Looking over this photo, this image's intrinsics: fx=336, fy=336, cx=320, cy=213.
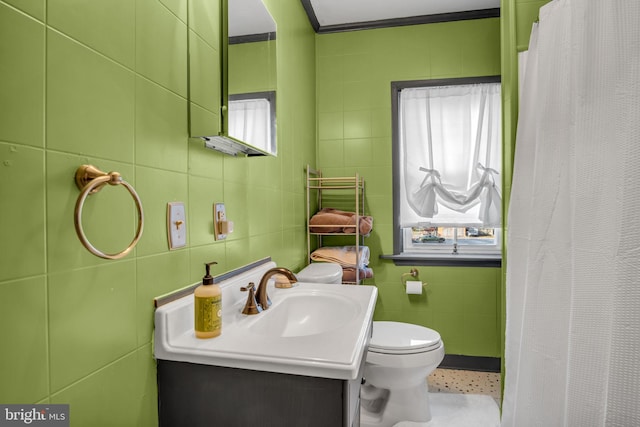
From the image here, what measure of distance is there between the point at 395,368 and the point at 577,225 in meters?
0.98

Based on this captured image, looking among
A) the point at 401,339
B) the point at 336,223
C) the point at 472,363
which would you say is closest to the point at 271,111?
the point at 336,223

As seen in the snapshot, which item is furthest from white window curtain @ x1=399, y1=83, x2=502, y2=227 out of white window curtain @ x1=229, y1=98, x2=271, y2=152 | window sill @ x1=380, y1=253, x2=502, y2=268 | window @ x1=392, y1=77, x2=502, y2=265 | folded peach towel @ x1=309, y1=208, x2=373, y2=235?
white window curtain @ x1=229, y1=98, x2=271, y2=152

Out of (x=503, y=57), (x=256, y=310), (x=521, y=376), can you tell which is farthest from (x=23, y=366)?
(x=503, y=57)

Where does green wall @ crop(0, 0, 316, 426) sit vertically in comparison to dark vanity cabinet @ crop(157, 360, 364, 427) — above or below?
above

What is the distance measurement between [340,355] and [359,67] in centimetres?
228

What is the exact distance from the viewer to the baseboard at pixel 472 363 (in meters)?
2.32

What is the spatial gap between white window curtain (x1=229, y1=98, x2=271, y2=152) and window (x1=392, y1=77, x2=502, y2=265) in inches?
51.8

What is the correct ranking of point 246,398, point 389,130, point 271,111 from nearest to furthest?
point 246,398
point 271,111
point 389,130

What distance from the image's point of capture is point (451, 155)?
2.40 m

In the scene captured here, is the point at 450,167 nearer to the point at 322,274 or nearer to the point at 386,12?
the point at 386,12

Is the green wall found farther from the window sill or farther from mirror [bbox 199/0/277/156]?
the window sill

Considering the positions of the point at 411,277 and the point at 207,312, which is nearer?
the point at 207,312

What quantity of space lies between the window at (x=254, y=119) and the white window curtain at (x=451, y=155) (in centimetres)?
129

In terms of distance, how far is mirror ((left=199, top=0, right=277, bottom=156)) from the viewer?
3.60 ft
